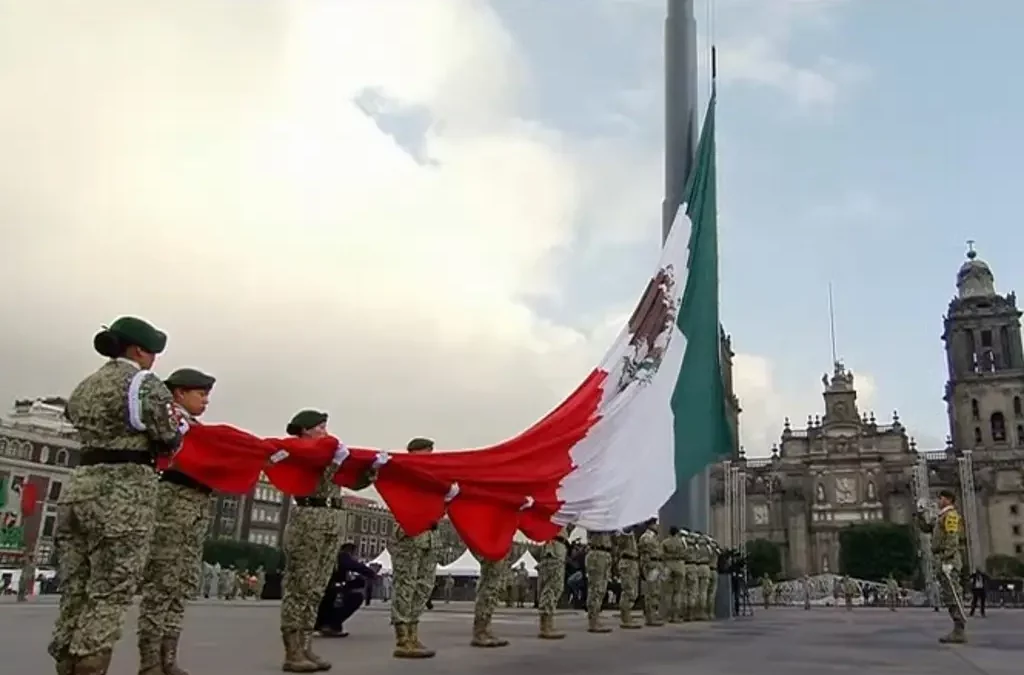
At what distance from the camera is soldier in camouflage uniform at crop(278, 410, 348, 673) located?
6258mm

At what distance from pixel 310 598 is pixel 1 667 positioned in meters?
2.06

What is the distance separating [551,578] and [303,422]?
4.83 metres

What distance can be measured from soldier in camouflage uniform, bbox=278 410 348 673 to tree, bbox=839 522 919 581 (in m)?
65.8

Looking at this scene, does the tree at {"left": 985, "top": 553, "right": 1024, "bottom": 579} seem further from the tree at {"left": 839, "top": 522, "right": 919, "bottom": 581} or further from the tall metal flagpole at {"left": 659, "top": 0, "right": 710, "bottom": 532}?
the tall metal flagpole at {"left": 659, "top": 0, "right": 710, "bottom": 532}

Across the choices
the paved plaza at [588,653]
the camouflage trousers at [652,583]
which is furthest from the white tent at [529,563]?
the paved plaza at [588,653]

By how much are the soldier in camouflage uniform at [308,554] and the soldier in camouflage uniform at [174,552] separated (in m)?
0.68

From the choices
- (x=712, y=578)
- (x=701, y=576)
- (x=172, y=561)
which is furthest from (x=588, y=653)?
(x=712, y=578)

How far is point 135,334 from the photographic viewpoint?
16.0ft

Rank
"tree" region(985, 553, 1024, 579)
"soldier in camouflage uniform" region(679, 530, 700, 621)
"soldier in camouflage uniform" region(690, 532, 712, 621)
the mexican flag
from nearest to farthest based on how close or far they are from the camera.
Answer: the mexican flag
"soldier in camouflage uniform" region(679, 530, 700, 621)
"soldier in camouflage uniform" region(690, 532, 712, 621)
"tree" region(985, 553, 1024, 579)

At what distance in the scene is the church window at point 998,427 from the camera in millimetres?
75500

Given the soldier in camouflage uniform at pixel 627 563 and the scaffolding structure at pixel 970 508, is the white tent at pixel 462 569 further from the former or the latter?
the scaffolding structure at pixel 970 508

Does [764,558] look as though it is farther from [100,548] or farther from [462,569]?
[100,548]

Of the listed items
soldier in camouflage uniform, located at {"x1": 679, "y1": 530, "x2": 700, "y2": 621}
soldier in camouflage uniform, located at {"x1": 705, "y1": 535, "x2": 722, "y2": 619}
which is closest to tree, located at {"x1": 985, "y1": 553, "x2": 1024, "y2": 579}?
soldier in camouflage uniform, located at {"x1": 705, "y1": 535, "x2": 722, "y2": 619}

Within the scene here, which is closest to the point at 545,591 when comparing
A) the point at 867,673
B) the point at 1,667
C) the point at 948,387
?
the point at 867,673
